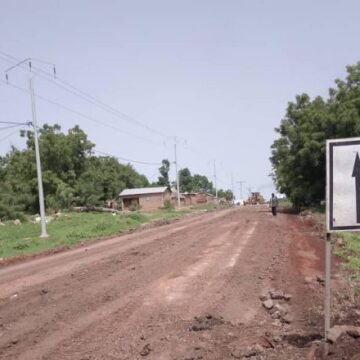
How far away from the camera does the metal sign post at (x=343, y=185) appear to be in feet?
17.3

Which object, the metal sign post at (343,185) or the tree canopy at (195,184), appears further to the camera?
the tree canopy at (195,184)

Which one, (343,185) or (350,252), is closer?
(343,185)

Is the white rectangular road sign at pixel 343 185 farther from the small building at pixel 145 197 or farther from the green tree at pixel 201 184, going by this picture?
the green tree at pixel 201 184

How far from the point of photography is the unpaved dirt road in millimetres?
6543

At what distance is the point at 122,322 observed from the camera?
7.82 metres

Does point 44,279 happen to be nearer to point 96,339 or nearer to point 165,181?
point 96,339

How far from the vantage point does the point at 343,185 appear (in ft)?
17.6

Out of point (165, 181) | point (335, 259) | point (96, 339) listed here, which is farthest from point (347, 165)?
point (165, 181)

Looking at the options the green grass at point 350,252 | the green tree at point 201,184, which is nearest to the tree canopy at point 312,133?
the green grass at point 350,252

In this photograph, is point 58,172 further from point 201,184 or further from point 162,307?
point 201,184

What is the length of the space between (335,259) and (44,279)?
290 inches

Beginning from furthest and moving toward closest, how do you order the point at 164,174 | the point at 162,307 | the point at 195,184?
the point at 195,184, the point at 164,174, the point at 162,307

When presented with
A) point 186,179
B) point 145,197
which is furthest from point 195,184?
point 145,197

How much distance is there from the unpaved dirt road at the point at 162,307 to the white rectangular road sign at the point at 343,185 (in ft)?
4.86
